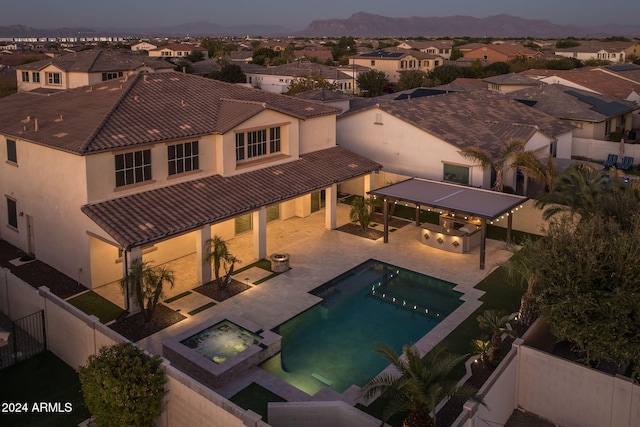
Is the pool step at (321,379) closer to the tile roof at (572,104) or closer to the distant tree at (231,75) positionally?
the tile roof at (572,104)

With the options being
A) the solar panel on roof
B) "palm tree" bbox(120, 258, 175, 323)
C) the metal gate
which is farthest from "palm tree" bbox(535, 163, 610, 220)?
the solar panel on roof

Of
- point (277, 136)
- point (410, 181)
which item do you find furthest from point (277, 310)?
point (410, 181)

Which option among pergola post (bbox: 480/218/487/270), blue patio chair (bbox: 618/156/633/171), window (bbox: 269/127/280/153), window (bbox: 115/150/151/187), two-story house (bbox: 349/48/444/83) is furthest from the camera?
two-story house (bbox: 349/48/444/83)

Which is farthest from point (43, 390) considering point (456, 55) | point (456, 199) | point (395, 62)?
point (456, 55)

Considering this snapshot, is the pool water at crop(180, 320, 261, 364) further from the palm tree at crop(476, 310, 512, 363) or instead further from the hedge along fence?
the palm tree at crop(476, 310, 512, 363)

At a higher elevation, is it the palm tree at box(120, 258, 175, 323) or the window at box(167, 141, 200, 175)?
the window at box(167, 141, 200, 175)

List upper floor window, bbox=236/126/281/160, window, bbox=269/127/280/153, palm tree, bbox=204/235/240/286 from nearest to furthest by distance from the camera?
1. palm tree, bbox=204/235/240/286
2. upper floor window, bbox=236/126/281/160
3. window, bbox=269/127/280/153

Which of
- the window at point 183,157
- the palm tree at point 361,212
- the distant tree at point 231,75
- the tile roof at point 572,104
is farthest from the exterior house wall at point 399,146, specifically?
the distant tree at point 231,75

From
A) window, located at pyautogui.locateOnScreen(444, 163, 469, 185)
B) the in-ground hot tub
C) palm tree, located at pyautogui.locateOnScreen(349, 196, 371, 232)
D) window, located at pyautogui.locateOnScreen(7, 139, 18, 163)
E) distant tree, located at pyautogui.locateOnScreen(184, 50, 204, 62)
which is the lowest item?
the in-ground hot tub

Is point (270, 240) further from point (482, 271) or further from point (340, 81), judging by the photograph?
point (340, 81)
